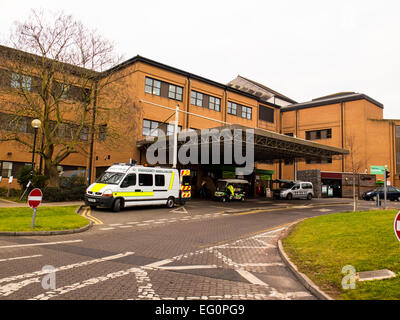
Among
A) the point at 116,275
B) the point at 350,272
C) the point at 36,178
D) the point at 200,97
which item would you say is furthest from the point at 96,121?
the point at 350,272

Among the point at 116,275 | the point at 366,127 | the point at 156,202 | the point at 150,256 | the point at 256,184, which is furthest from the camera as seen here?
the point at 366,127

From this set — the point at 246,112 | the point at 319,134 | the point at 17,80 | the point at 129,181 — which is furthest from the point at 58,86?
the point at 319,134

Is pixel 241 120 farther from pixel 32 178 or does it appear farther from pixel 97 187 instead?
pixel 97 187

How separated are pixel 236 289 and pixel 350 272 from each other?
2.17 m

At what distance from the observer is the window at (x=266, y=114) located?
42.2 metres

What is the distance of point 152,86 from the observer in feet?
93.1

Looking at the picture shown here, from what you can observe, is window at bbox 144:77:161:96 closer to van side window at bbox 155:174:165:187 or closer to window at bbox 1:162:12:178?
van side window at bbox 155:174:165:187

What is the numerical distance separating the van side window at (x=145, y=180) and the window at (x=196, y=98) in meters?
16.4

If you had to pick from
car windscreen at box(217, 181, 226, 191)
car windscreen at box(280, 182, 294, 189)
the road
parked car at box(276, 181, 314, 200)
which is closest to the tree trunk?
the road

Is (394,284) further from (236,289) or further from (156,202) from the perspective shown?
(156,202)

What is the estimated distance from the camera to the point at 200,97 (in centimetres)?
3256

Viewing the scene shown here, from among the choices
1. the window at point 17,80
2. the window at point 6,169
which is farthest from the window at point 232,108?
the window at point 6,169

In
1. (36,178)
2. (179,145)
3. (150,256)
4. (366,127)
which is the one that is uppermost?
(366,127)

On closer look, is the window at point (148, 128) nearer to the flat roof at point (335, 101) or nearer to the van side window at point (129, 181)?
the van side window at point (129, 181)
